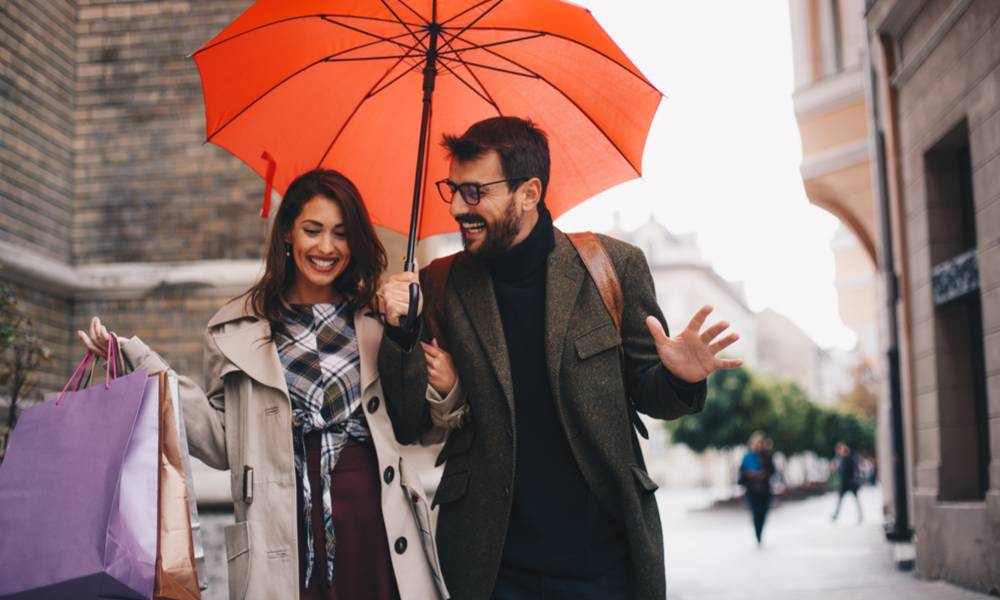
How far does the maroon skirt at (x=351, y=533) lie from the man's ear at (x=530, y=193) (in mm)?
902

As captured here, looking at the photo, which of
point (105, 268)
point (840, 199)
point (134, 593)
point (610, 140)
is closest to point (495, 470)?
point (134, 593)

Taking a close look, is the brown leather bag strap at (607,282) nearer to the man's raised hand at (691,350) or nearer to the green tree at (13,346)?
the man's raised hand at (691,350)

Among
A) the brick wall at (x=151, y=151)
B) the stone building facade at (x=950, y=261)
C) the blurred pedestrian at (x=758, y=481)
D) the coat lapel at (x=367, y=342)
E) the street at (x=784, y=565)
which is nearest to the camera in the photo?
the coat lapel at (x=367, y=342)

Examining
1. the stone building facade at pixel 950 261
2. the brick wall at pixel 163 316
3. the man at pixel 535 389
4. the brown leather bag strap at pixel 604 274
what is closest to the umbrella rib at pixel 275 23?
the man at pixel 535 389

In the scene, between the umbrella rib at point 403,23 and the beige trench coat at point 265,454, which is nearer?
the beige trench coat at point 265,454

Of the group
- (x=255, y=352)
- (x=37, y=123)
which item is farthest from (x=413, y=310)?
(x=37, y=123)

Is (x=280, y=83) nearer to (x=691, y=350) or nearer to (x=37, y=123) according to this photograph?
(x=691, y=350)

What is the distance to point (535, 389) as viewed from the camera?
10.7 ft

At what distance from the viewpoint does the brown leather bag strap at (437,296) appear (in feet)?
11.4

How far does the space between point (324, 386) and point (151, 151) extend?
6160 millimetres

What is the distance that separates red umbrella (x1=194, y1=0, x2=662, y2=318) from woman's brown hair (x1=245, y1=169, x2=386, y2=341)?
18 centimetres

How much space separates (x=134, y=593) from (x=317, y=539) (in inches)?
22.5

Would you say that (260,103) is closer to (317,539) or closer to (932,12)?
(317,539)

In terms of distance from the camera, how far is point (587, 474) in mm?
3125
